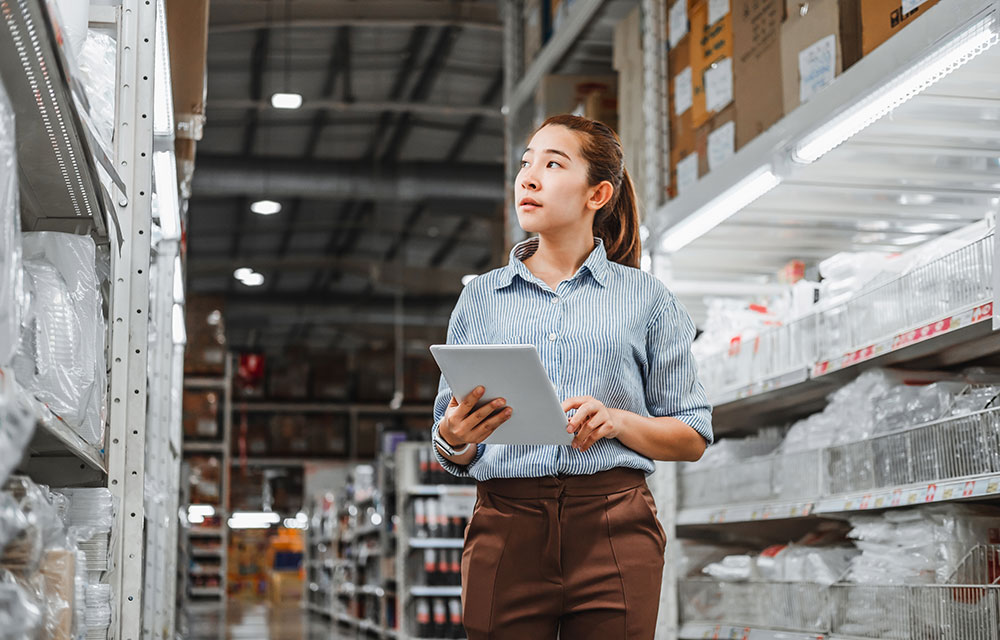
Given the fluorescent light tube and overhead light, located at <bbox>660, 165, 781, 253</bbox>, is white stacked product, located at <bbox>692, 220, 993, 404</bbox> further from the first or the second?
the fluorescent light tube

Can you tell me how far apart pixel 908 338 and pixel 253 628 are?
995 cm

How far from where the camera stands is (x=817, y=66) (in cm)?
308

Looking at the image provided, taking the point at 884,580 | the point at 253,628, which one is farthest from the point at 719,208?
the point at 253,628

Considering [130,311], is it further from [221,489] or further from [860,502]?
[221,489]

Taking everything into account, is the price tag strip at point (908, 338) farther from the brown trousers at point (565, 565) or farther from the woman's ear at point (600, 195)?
the brown trousers at point (565, 565)

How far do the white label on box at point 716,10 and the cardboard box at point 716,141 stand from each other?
1.05 ft

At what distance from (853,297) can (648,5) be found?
175cm

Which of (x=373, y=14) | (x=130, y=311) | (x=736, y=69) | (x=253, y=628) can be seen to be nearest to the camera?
(x=130, y=311)

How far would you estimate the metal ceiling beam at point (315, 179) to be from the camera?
42.6 feet

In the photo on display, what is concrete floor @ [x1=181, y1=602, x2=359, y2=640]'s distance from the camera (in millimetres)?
10047

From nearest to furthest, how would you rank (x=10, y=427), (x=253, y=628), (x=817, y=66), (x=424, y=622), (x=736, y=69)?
1. (x=10, y=427)
2. (x=817, y=66)
3. (x=736, y=69)
4. (x=424, y=622)
5. (x=253, y=628)

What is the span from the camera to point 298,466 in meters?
21.3

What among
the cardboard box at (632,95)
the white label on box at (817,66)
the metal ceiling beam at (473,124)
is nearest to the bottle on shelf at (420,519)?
the metal ceiling beam at (473,124)

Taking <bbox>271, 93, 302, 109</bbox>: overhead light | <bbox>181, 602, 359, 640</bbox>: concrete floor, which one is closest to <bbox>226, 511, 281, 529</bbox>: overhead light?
<bbox>181, 602, 359, 640</bbox>: concrete floor
